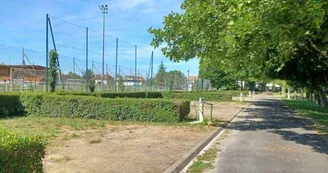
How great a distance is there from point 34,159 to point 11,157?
1.51 feet

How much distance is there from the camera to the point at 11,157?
13.1 feet

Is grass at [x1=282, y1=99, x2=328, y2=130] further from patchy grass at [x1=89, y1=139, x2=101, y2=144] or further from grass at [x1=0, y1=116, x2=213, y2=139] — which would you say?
patchy grass at [x1=89, y1=139, x2=101, y2=144]

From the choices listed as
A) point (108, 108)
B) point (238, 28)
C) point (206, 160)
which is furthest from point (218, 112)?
point (238, 28)

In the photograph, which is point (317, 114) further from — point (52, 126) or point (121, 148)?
point (121, 148)

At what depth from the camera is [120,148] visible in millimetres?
→ 9453

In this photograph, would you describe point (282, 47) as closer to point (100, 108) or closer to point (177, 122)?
point (177, 122)

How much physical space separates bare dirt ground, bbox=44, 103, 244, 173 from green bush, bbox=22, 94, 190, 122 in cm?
180

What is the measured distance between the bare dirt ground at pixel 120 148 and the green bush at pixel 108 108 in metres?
1.80

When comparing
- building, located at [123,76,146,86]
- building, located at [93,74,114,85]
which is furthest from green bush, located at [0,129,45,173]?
building, located at [123,76,146,86]

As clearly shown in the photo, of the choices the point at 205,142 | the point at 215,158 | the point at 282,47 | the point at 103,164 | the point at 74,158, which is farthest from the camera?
the point at 282,47

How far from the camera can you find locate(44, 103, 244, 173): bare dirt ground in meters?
7.28

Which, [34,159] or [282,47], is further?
[282,47]

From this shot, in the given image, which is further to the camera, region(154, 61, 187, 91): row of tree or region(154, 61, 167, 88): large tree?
region(154, 61, 187, 91): row of tree

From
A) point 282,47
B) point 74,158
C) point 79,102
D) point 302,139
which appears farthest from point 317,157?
point 79,102
